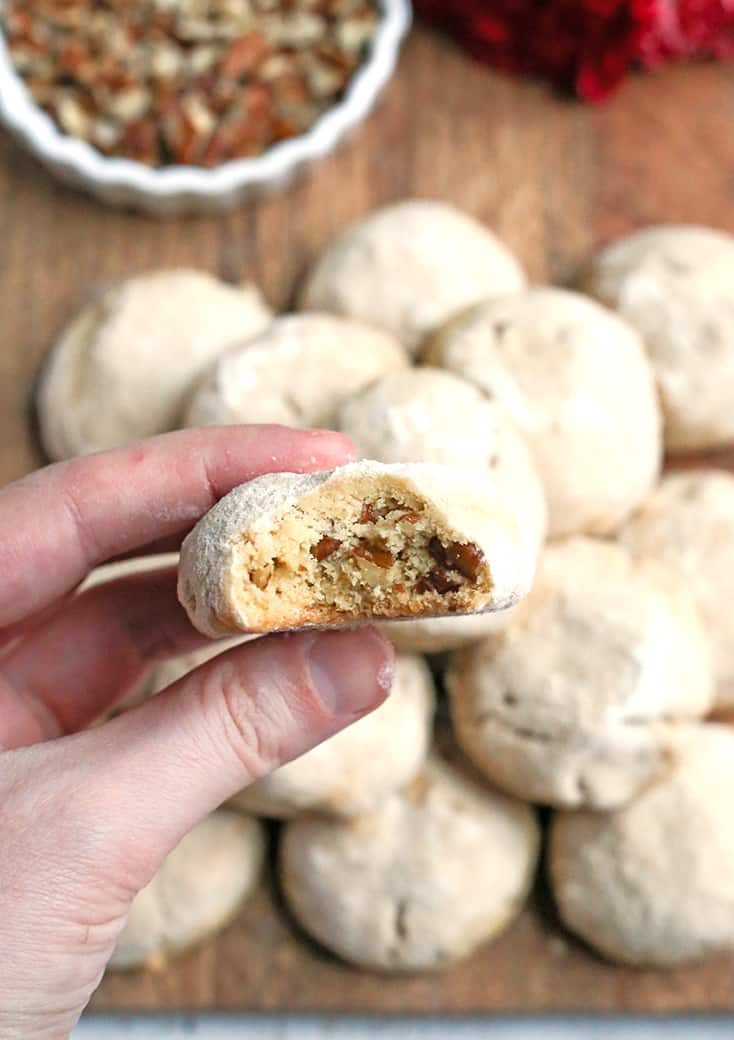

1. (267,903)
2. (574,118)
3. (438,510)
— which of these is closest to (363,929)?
(267,903)

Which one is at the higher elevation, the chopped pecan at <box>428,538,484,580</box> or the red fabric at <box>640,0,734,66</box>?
the red fabric at <box>640,0,734,66</box>

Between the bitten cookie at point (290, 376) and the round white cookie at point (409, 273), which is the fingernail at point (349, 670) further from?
the round white cookie at point (409, 273)

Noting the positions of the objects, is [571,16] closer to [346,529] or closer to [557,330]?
[557,330]

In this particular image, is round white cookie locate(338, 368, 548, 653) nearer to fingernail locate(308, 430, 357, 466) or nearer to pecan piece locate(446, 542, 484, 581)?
fingernail locate(308, 430, 357, 466)

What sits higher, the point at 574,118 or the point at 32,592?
the point at 574,118

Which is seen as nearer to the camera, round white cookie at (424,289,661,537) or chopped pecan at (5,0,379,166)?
round white cookie at (424,289,661,537)

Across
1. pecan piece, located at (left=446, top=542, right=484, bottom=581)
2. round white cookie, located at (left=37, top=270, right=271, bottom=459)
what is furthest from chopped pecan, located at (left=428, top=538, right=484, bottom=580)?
round white cookie, located at (left=37, top=270, right=271, bottom=459)

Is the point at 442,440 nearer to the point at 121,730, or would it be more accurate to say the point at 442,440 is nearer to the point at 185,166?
the point at 121,730
